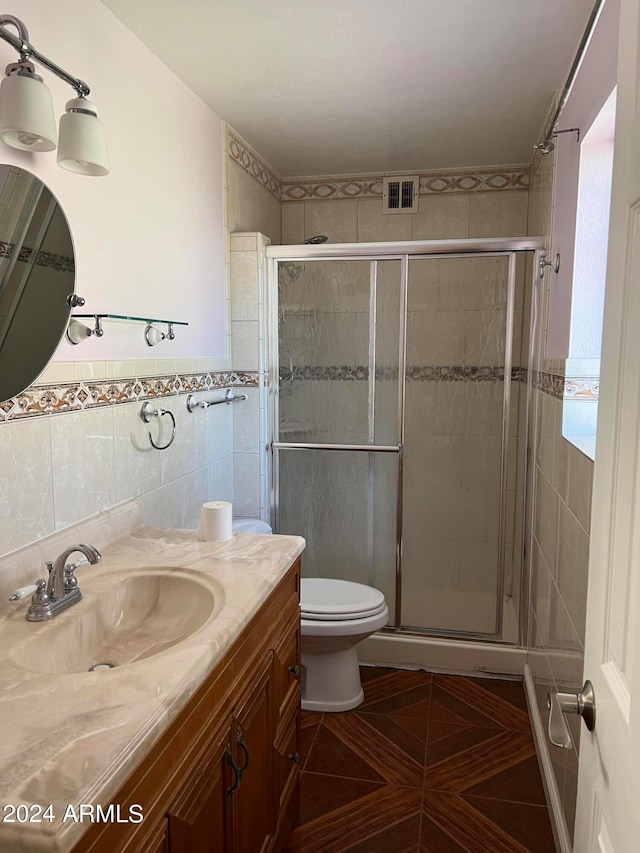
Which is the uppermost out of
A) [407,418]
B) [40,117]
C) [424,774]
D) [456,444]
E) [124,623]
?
[40,117]

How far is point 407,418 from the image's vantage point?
2828 mm

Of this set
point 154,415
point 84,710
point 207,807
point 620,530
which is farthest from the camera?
point 154,415

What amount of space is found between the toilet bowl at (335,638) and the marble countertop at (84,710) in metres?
0.95

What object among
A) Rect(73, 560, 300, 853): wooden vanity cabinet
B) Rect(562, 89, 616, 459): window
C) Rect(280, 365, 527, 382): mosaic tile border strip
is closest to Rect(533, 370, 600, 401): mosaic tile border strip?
Rect(562, 89, 616, 459): window

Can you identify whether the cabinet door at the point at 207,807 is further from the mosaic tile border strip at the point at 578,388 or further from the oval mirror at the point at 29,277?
the mosaic tile border strip at the point at 578,388

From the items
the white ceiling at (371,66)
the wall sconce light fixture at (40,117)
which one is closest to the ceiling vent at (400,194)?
the white ceiling at (371,66)

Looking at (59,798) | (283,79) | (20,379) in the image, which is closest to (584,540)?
(59,798)

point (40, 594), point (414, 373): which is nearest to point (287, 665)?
point (40, 594)

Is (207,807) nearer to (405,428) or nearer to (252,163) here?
(405,428)

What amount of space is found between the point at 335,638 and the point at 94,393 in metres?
1.32

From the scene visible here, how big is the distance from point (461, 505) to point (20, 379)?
2040 millimetres

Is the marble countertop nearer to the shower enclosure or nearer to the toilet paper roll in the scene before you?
the toilet paper roll

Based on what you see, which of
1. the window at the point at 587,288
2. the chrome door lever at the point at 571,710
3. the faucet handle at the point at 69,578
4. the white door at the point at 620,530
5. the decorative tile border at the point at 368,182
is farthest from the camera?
the decorative tile border at the point at 368,182

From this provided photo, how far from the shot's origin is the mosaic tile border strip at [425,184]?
10.5 feet
